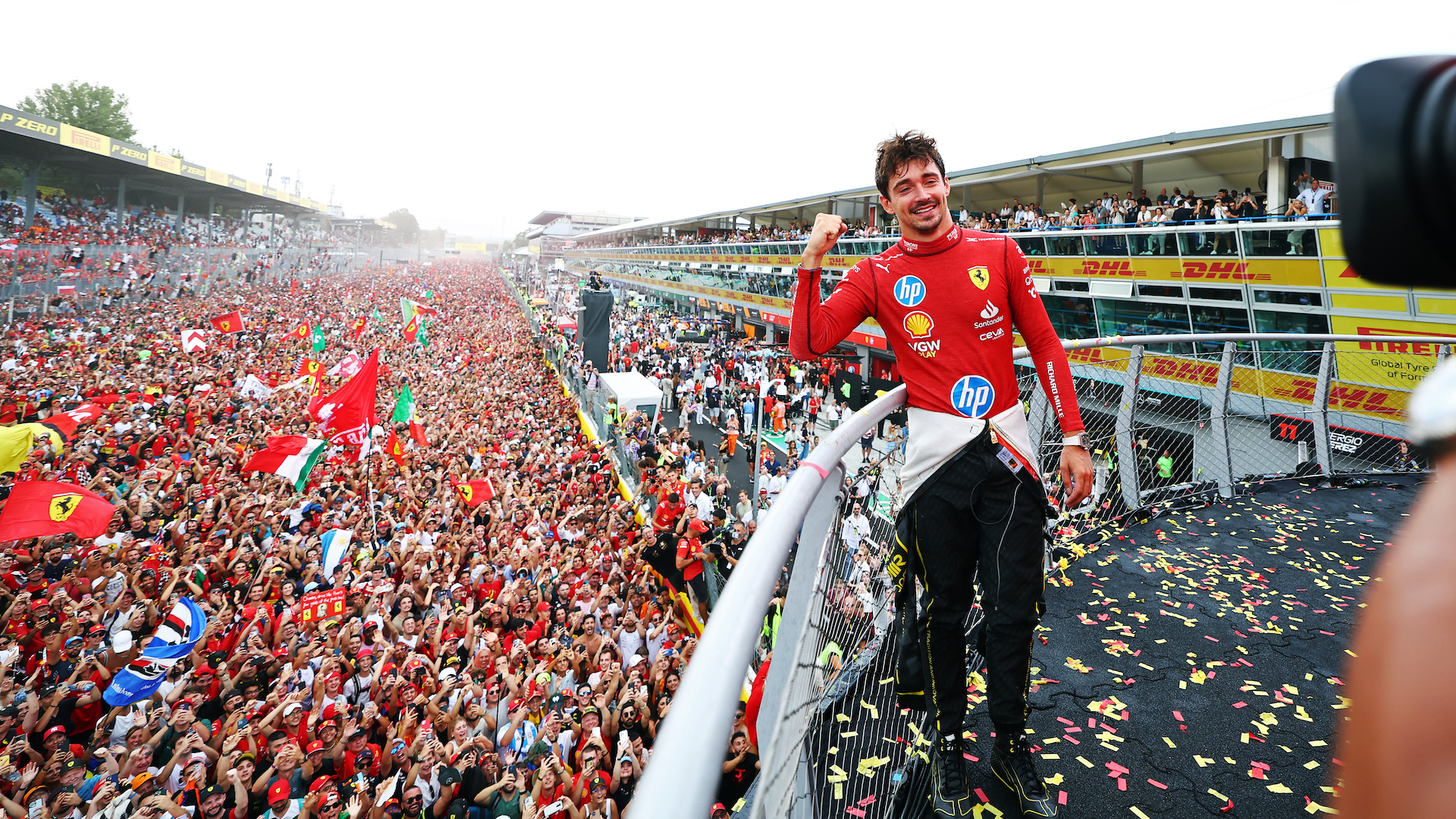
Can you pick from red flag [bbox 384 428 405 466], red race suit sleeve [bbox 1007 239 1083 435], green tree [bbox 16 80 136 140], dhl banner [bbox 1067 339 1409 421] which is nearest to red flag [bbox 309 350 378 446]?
red flag [bbox 384 428 405 466]

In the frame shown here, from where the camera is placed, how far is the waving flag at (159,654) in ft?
19.4

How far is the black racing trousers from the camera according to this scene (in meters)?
2.16

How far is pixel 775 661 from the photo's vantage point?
144 centimetres

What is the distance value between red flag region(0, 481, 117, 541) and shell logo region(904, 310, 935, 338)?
9.35m

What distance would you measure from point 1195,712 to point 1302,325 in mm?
14312

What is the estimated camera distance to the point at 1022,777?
2135 millimetres

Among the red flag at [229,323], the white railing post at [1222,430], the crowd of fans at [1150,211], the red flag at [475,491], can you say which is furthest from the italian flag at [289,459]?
the white railing post at [1222,430]

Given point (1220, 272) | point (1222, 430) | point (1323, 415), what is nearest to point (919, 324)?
point (1222, 430)

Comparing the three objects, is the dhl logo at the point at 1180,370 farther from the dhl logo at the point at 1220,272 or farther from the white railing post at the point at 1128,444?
the dhl logo at the point at 1220,272

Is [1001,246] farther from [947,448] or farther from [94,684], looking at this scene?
[94,684]

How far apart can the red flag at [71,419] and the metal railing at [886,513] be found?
43.7 ft

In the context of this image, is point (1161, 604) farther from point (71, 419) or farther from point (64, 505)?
point (71, 419)

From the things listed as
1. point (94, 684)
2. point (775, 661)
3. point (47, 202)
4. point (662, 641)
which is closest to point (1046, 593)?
point (775, 661)

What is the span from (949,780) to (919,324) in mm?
1492
